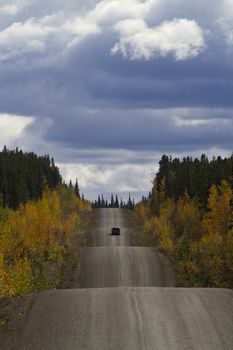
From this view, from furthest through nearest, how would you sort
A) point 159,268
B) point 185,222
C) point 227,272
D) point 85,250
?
point 185,222 → point 85,250 → point 159,268 → point 227,272

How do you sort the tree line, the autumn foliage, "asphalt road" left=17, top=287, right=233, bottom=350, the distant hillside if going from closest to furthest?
"asphalt road" left=17, top=287, right=233, bottom=350 → the autumn foliage → the tree line → the distant hillside

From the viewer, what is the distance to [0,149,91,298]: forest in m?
30.1

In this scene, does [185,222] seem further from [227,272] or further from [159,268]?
[227,272]

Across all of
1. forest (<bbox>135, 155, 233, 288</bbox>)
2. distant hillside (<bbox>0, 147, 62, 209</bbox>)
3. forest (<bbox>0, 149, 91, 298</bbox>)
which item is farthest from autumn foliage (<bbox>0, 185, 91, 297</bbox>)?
distant hillside (<bbox>0, 147, 62, 209</bbox>)

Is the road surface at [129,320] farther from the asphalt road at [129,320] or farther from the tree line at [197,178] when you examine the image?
the tree line at [197,178]

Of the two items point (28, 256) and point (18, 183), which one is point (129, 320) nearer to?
point (28, 256)

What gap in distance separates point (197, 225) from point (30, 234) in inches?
1148

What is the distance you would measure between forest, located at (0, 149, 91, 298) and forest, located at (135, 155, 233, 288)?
9.56 meters

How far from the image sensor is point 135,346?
55.5ft

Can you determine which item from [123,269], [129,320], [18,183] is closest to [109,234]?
[18,183]

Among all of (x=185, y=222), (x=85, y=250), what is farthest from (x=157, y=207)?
(x=85, y=250)

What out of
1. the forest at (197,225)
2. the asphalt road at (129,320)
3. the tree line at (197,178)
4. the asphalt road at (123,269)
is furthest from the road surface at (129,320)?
the tree line at (197,178)

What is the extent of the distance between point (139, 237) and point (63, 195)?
282 ft

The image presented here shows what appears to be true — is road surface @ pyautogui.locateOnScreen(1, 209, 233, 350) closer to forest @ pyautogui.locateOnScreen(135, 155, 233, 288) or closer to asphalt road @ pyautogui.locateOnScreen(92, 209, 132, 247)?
forest @ pyautogui.locateOnScreen(135, 155, 233, 288)
